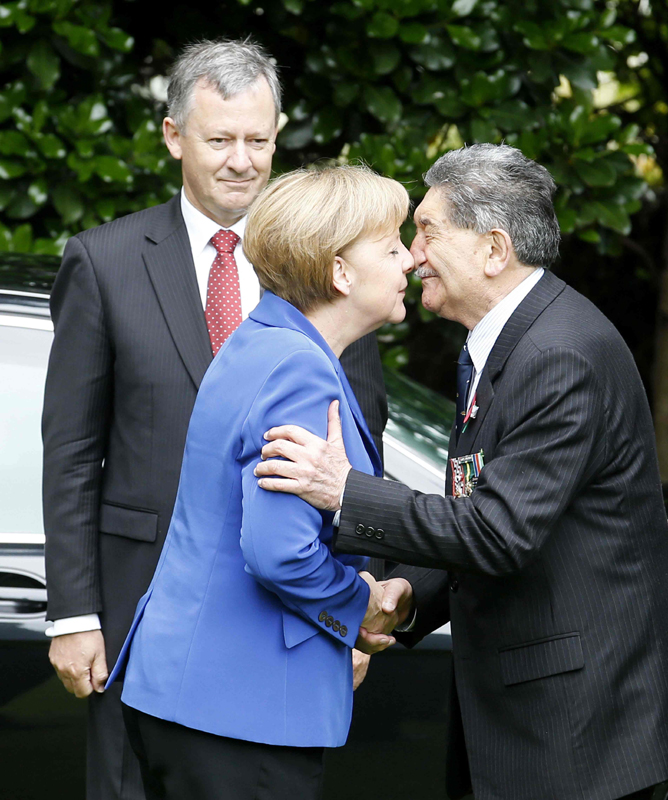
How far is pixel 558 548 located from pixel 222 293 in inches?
41.8

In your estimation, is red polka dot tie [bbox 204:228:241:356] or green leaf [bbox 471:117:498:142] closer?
red polka dot tie [bbox 204:228:241:356]

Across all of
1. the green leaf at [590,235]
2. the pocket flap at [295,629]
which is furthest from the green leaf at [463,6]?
the pocket flap at [295,629]

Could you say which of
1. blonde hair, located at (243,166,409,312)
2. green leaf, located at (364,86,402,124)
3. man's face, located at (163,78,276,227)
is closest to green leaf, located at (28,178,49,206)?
green leaf, located at (364,86,402,124)

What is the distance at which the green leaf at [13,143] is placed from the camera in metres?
4.41

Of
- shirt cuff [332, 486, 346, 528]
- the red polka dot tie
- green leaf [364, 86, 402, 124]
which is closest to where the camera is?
shirt cuff [332, 486, 346, 528]

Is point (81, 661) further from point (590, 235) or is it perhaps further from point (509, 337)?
point (590, 235)

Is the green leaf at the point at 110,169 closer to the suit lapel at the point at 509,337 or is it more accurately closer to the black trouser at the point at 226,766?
the suit lapel at the point at 509,337

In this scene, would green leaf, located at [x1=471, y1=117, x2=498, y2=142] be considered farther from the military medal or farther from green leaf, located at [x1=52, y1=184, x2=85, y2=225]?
the military medal

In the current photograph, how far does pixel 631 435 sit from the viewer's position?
6.43 ft

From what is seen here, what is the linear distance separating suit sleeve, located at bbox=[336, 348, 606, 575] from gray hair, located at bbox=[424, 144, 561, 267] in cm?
30

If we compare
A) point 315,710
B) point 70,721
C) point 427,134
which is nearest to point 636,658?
point 315,710

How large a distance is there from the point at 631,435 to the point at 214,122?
133 centimetres

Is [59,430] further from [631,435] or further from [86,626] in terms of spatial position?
[631,435]

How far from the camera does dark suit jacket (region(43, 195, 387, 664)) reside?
2400mm
